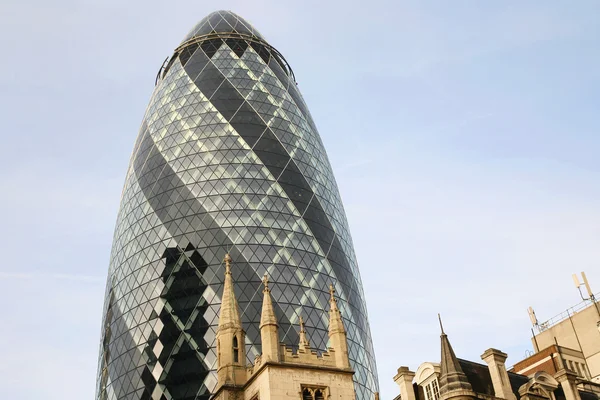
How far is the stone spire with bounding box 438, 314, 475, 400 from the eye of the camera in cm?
2769

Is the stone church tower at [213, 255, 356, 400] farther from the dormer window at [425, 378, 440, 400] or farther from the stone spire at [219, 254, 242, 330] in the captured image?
the dormer window at [425, 378, 440, 400]

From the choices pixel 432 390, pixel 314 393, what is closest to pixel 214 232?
pixel 314 393

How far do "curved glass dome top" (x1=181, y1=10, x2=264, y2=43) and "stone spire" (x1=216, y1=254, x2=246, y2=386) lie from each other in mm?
33787

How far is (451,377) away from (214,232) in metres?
23.1

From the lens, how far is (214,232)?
4834cm

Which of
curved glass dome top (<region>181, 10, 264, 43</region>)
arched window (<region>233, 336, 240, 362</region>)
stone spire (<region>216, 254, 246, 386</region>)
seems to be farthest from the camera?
curved glass dome top (<region>181, 10, 264, 43</region>)

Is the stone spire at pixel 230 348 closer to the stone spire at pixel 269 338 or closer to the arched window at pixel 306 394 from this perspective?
the stone spire at pixel 269 338

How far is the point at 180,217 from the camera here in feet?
162

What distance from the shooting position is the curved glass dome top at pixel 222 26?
6366cm

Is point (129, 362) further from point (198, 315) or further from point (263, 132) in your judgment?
point (263, 132)

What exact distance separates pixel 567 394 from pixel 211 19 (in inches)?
1786

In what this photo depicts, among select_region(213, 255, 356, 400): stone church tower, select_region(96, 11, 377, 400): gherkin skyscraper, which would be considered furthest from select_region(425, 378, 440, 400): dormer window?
select_region(96, 11, 377, 400): gherkin skyscraper

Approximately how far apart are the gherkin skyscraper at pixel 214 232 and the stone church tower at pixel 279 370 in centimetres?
943

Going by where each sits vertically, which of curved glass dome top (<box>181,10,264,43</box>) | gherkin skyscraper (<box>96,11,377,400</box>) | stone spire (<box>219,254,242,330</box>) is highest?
curved glass dome top (<box>181,10,264,43</box>)
